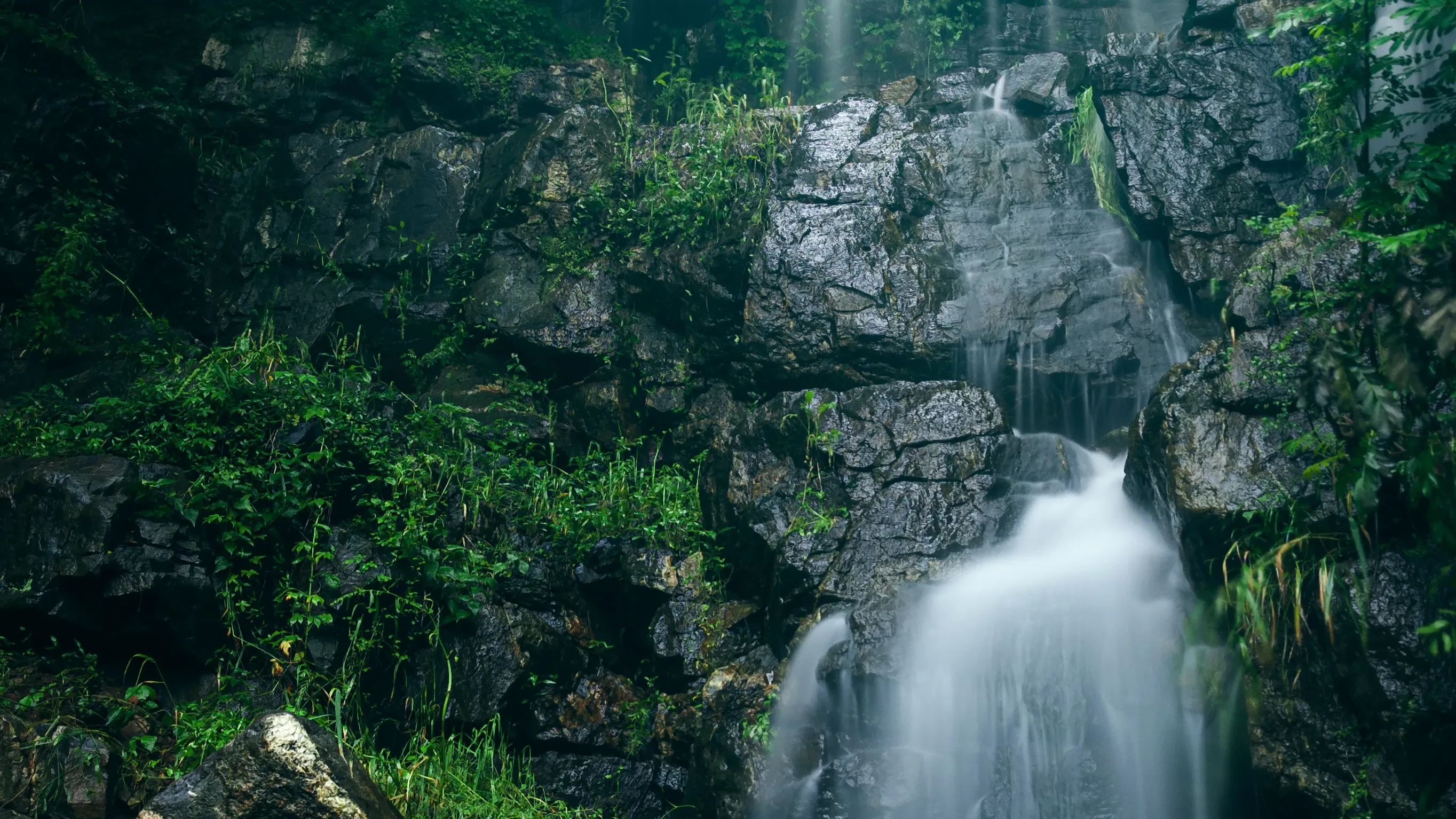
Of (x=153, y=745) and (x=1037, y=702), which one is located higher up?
(x=153, y=745)

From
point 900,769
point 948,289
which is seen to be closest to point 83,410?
point 900,769

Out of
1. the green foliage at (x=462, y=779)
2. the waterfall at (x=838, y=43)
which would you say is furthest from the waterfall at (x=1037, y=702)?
the waterfall at (x=838, y=43)

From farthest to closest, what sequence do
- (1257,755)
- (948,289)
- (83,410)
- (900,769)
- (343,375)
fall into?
(948,289) < (343,375) < (83,410) < (900,769) < (1257,755)

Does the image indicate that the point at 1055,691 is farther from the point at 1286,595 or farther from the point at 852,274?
the point at 852,274

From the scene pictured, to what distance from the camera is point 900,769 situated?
548 centimetres

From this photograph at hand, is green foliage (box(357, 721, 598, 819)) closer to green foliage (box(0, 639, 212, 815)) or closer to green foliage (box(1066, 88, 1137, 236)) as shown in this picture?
green foliage (box(0, 639, 212, 815))

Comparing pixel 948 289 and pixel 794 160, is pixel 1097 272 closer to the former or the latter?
pixel 948 289

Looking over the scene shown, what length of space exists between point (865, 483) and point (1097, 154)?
439 centimetres

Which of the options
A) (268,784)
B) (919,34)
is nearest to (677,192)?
(919,34)

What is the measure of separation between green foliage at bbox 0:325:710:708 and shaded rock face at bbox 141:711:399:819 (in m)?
1.42

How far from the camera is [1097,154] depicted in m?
8.93

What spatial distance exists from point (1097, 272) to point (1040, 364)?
1.25 m

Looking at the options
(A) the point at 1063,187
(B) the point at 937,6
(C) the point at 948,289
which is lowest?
(C) the point at 948,289

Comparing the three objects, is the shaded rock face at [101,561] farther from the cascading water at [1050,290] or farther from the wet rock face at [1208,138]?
the wet rock face at [1208,138]
